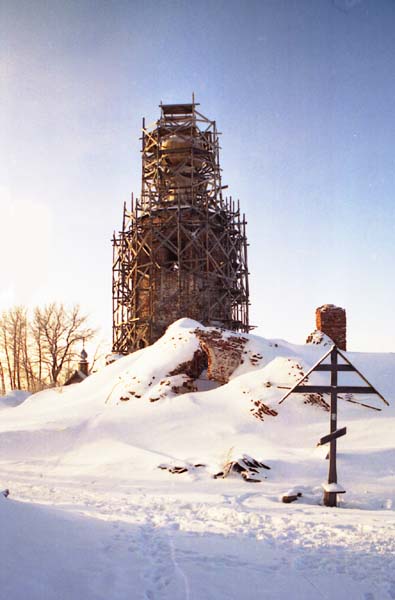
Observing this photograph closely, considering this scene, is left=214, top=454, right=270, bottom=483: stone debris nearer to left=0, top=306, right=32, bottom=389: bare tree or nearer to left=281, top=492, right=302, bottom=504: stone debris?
left=281, top=492, right=302, bottom=504: stone debris

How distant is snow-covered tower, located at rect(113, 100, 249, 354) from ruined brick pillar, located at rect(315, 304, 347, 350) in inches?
360

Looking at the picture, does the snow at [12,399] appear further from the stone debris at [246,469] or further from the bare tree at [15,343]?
the stone debris at [246,469]

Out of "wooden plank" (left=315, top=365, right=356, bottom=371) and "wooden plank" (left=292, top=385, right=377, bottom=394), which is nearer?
"wooden plank" (left=292, top=385, right=377, bottom=394)

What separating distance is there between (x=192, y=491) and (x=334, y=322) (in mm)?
8796

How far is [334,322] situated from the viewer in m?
14.4

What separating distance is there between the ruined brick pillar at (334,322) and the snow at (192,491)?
28.3 inches

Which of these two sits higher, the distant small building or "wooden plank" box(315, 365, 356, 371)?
"wooden plank" box(315, 365, 356, 371)

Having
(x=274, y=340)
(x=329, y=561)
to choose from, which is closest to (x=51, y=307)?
(x=274, y=340)

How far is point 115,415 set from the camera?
12.2m

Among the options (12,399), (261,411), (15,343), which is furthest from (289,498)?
(15,343)

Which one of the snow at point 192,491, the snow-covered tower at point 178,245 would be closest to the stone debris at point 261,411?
the snow at point 192,491

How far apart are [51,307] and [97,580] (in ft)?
109

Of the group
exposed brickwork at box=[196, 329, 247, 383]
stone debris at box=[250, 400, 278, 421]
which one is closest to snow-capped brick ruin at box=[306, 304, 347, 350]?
exposed brickwork at box=[196, 329, 247, 383]

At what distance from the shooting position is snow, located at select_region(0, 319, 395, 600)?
3.51 meters
